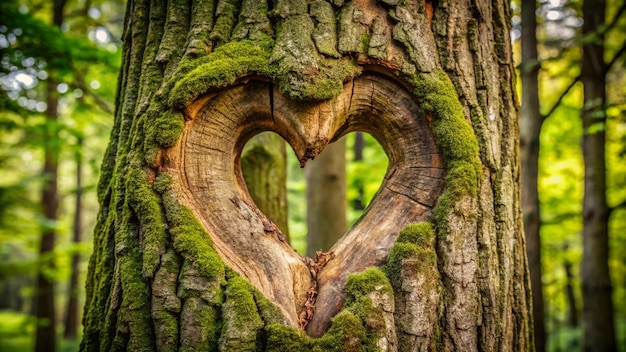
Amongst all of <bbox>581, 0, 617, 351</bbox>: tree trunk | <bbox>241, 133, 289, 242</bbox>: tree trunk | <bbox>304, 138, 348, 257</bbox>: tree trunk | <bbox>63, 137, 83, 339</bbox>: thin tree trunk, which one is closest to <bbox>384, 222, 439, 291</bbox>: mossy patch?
<bbox>241, 133, 289, 242</bbox>: tree trunk

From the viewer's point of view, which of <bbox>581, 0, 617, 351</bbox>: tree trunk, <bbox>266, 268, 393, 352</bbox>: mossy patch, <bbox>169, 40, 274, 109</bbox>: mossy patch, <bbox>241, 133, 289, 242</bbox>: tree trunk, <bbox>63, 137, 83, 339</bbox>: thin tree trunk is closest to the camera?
<bbox>266, 268, 393, 352</bbox>: mossy patch

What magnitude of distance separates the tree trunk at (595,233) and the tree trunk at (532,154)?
170 centimetres

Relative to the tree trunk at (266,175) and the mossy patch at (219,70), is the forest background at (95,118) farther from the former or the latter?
the mossy patch at (219,70)

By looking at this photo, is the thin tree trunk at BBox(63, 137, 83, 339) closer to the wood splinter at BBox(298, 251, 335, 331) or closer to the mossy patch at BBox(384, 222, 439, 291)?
the wood splinter at BBox(298, 251, 335, 331)

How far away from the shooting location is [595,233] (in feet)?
22.4

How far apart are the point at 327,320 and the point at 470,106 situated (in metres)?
1.39

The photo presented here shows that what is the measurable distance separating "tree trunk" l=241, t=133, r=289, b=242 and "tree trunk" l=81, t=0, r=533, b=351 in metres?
1.59

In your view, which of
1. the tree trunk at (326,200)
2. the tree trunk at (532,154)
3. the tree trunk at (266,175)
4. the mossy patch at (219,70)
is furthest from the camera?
the tree trunk at (326,200)

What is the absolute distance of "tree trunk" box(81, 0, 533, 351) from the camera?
1816 mm

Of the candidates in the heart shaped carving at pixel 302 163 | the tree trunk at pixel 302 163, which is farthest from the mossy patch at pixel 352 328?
the heart shaped carving at pixel 302 163

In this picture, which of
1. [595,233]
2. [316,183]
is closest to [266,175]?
[316,183]

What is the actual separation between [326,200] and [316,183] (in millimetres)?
304

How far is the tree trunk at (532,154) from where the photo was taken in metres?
5.57

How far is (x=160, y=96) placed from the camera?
1.97 meters
